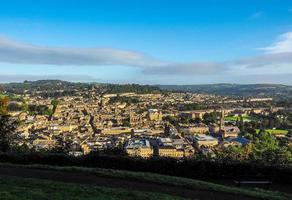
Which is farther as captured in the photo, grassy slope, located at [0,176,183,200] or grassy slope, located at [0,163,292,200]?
grassy slope, located at [0,163,292,200]

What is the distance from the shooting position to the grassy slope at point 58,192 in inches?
318

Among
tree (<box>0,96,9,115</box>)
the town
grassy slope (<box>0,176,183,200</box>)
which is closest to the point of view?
grassy slope (<box>0,176,183,200</box>)

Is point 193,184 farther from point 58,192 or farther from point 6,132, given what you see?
point 6,132

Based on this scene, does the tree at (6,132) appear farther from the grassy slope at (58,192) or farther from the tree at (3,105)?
the grassy slope at (58,192)

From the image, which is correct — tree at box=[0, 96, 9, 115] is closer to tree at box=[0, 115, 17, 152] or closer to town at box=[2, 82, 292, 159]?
tree at box=[0, 115, 17, 152]

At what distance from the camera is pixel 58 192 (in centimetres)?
853

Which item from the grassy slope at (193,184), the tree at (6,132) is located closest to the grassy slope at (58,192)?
the grassy slope at (193,184)

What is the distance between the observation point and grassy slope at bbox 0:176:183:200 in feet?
26.5

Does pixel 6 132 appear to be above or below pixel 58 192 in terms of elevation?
below

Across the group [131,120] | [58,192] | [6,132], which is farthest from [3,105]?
[131,120]

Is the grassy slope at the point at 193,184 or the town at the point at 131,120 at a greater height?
the grassy slope at the point at 193,184

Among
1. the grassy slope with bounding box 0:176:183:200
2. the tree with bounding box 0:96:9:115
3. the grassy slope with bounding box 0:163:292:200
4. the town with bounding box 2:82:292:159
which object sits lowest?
the town with bounding box 2:82:292:159

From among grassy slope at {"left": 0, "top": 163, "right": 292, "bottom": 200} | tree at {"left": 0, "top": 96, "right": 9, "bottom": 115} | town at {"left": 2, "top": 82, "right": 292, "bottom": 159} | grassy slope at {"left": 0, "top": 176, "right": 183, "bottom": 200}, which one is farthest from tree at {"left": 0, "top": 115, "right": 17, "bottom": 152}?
town at {"left": 2, "top": 82, "right": 292, "bottom": 159}

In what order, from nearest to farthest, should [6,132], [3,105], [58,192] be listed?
1. [58,192]
2. [6,132]
3. [3,105]
